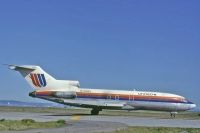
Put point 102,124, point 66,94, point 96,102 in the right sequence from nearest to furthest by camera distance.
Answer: point 102,124 < point 66,94 < point 96,102

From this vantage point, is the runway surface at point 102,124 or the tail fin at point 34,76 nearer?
the runway surface at point 102,124

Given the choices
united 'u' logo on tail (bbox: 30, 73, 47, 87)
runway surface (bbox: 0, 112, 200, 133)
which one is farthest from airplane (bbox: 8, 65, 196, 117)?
runway surface (bbox: 0, 112, 200, 133)

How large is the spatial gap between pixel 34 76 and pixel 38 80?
911mm

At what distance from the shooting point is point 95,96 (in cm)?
7450

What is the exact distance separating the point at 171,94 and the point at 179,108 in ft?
8.47

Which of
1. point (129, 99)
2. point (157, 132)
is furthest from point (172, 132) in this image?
point (129, 99)

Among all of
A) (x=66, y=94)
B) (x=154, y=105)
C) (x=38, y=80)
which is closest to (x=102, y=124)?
(x=66, y=94)

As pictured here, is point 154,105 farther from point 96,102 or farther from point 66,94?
point 66,94

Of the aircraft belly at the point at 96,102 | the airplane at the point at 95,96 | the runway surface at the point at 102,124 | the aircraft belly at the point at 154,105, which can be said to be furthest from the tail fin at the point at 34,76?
the runway surface at the point at 102,124

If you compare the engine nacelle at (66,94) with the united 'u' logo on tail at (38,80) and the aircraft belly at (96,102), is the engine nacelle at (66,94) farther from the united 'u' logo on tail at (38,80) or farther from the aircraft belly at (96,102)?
the united 'u' logo on tail at (38,80)

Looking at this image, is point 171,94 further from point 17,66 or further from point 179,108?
point 17,66

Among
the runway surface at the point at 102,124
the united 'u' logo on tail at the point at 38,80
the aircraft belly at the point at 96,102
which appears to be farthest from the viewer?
the united 'u' logo on tail at the point at 38,80

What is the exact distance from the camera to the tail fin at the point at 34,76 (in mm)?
74381

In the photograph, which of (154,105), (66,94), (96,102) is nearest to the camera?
(66,94)
